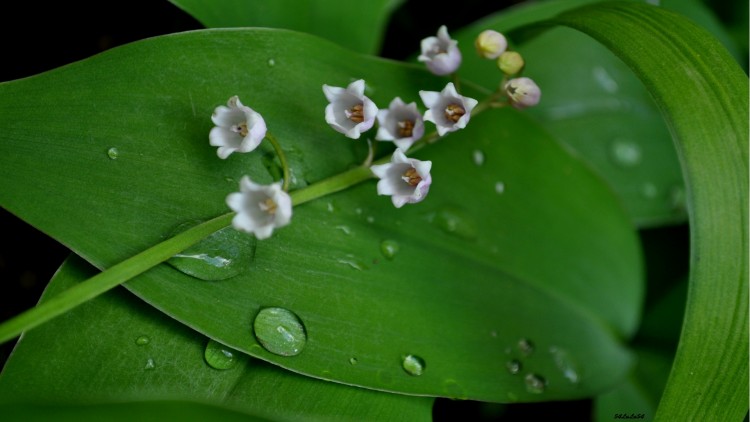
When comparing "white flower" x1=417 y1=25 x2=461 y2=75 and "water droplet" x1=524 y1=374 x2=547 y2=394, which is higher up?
"white flower" x1=417 y1=25 x2=461 y2=75

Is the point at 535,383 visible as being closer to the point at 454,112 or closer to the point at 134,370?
the point at 454,112

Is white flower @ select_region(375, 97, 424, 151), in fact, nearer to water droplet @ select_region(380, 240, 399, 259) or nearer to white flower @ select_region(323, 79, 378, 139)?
white flower @ select_region(323, 79, 378, 139)

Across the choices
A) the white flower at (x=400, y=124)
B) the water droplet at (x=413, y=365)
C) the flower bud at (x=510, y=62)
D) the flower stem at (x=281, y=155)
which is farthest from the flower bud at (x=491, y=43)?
the water droplet at (x=413, y=365)

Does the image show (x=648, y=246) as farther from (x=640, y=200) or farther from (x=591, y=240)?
(x=591, y=240)

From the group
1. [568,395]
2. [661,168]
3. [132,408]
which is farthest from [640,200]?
[132,408]

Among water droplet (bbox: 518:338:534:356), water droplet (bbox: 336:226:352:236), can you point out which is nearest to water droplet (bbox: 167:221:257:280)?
water droplet (bbox: 336:226:352:236)
